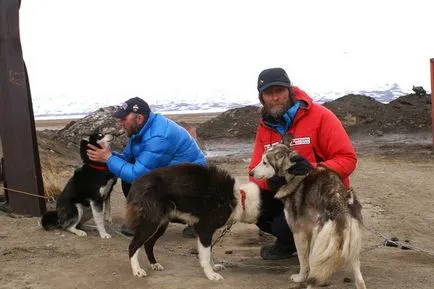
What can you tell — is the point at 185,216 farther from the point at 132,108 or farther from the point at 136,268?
the point at 132,108

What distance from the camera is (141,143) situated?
6324 millimetres

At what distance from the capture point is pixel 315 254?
455 cm

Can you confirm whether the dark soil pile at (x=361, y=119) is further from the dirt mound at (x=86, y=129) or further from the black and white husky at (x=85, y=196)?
the black and white husky at (x=85, y=196)

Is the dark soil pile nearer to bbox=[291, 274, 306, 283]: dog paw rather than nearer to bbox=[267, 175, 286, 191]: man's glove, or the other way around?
bbox=[267, 175, 286, 191]: man's glove

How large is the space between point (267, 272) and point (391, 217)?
3252mm

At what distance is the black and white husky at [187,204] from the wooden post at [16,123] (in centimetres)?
289

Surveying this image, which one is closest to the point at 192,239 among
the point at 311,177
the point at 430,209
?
the point at 311,177

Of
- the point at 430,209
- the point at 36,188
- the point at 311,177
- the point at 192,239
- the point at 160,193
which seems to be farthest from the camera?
the point at 430,209

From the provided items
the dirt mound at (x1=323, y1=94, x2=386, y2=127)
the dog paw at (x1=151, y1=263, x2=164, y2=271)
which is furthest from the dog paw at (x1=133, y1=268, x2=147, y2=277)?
the dirt mound at (x1=323, y1=94, x2=386, y2=127)

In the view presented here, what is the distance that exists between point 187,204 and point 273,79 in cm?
142

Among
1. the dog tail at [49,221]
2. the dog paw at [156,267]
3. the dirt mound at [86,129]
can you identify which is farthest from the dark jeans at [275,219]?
the dirt mound at [86,129]

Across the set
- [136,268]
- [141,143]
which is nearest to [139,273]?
[136,268]

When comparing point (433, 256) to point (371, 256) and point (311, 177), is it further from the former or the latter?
point (311, 177)

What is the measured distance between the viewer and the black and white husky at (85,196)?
22.7 ft
